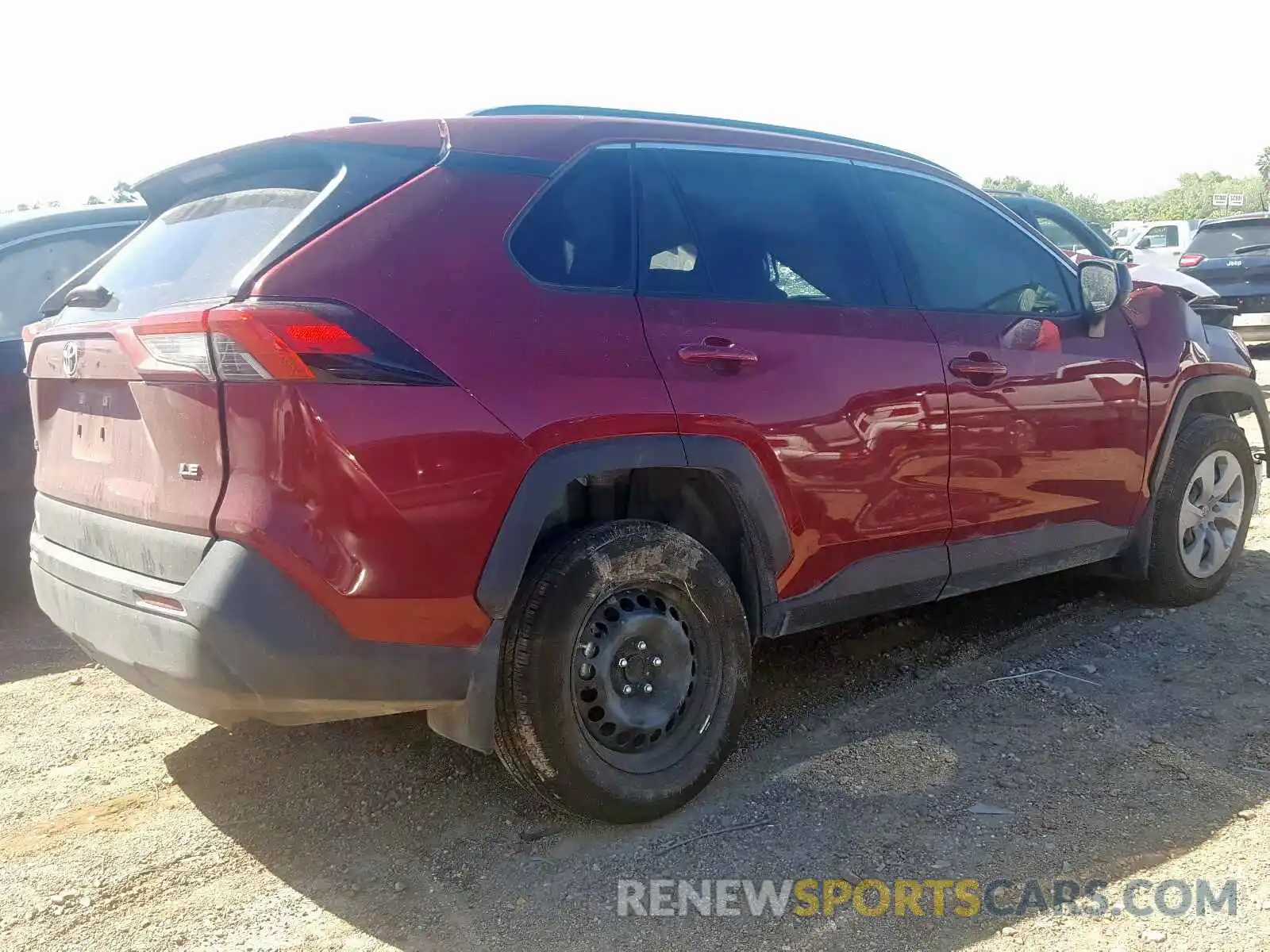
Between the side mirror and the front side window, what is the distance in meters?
0.07

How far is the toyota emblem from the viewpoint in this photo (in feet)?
9.07

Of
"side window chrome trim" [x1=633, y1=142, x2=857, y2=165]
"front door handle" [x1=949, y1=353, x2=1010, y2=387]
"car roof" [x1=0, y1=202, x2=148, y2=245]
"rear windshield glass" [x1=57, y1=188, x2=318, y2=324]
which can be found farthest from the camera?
"car roof" [x1=0, y1=202, x2=148, y2=245]

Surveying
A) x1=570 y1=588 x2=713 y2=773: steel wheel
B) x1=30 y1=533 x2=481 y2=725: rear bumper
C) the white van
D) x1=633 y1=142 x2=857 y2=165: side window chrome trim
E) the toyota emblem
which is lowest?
x1=570 y1=588 x2=713 y2=773: steel wheel

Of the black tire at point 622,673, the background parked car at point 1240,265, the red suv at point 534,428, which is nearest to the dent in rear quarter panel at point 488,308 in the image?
the red suv at point 534,428

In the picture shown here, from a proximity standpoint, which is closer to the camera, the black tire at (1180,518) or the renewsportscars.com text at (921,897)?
the renewsportscars.com text at (921,897)

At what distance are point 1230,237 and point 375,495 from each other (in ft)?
46.6

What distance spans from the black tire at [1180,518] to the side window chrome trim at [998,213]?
937mm

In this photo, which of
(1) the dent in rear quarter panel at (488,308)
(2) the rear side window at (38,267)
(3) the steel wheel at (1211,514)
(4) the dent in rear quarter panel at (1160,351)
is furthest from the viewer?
(2) the rear side window at (38,267)

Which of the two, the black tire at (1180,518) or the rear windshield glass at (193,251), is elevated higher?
the rear windshield glass at (193,251)

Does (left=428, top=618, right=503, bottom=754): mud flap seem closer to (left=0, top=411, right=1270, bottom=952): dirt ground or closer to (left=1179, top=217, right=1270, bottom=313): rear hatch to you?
(left=0, top=411, right=1270, bottom=952): dirt ground

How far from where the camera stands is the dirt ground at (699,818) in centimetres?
244

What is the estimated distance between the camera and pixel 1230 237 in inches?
536

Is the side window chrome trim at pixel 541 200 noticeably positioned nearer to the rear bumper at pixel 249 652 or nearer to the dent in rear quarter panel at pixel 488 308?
the dent in rear quarter panel at pixel 488 308

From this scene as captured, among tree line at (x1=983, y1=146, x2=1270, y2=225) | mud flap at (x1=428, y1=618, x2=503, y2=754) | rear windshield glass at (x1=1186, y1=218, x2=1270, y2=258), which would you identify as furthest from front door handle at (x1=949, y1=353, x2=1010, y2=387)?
tree line at (x1=983, y1=146, x2=1270, y2=225)
